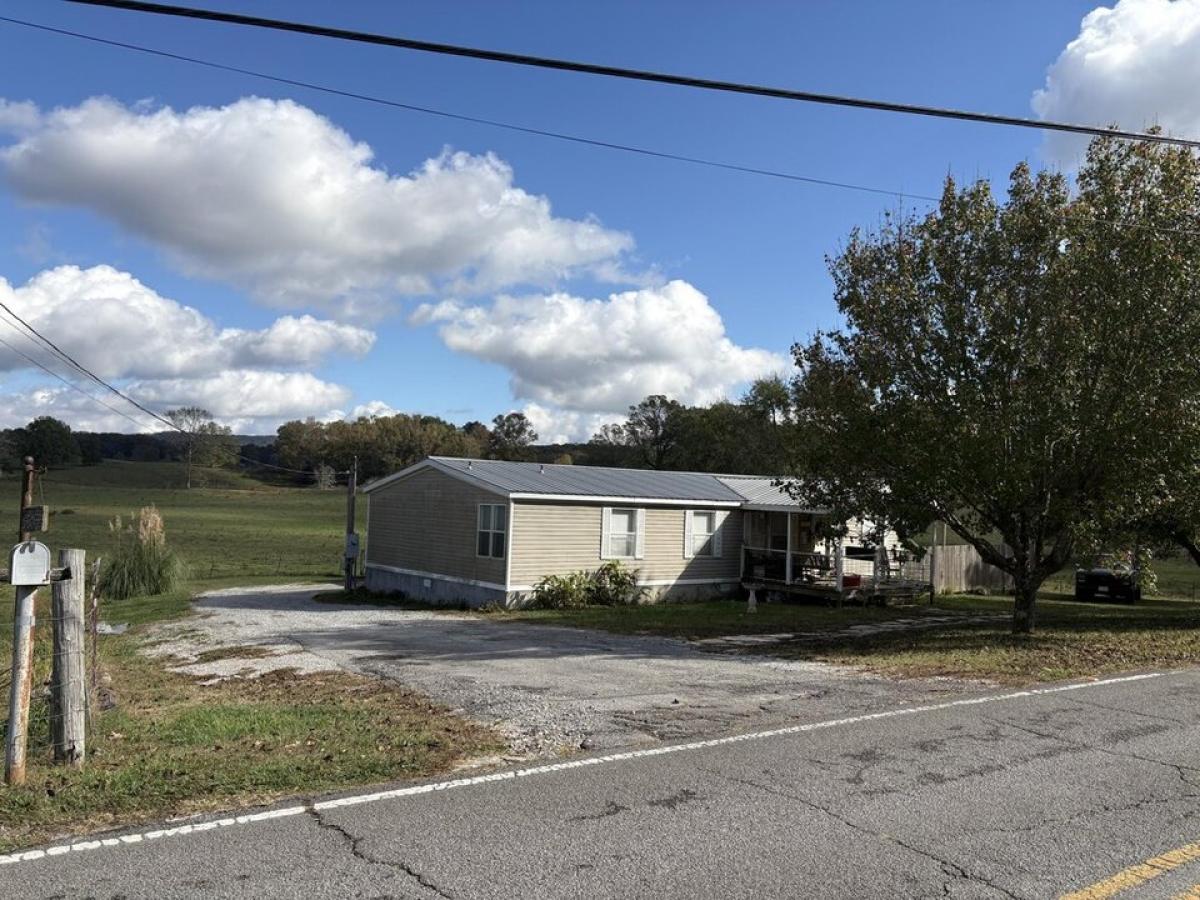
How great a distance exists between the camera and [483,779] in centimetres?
618

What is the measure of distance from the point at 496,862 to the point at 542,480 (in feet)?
62.9

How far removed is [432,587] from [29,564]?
1816cm

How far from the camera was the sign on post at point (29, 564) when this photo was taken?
5949mm

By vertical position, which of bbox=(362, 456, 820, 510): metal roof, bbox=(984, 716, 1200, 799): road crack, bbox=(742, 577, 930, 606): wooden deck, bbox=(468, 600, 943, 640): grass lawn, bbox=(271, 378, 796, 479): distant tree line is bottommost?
bbox=(468, 600, 943, 640): grass lawn

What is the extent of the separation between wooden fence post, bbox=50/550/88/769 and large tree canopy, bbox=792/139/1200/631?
11746mm

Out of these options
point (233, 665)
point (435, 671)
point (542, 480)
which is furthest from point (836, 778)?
point (542, 480)

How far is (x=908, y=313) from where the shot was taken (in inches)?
592

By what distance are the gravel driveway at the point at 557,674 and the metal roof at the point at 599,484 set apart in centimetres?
475

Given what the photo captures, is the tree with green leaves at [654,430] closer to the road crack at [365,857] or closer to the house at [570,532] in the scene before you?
the house at [570,532]

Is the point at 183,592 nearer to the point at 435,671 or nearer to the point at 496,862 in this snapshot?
the point at 435,671

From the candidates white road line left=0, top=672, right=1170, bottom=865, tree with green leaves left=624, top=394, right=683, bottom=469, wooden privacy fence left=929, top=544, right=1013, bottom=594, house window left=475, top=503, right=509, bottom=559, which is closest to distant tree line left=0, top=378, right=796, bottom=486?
tree with green leaves left=624, top=394, right=683, bottom=469

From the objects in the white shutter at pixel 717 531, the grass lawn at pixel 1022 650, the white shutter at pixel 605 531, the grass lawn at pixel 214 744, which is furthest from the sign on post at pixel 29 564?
the white shutter at pixel 717 531

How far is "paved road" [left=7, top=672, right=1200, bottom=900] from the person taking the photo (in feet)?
14.4

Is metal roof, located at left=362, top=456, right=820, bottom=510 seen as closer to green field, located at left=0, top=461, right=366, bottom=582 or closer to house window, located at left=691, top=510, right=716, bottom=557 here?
house window, located at left=691, top=510, right=716, bottom=557
